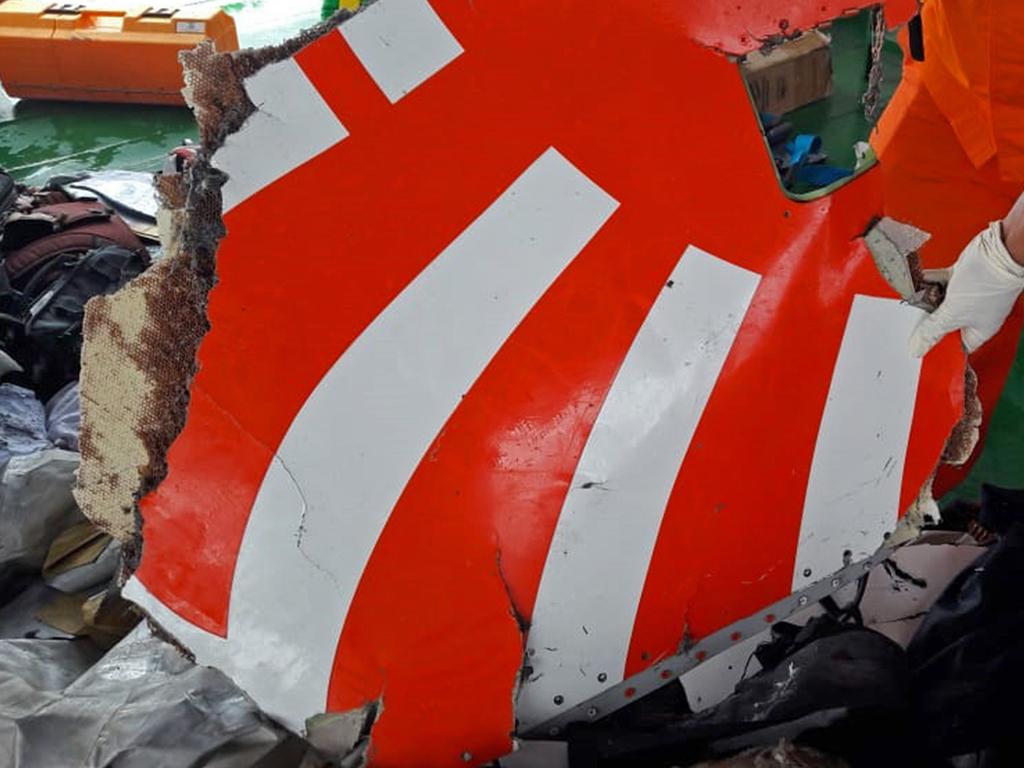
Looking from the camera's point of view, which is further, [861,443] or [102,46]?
[102,46]

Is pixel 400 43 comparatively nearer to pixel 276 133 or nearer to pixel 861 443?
pixel 276 133

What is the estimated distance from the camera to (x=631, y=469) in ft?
3.81

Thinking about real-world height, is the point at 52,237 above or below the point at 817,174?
above

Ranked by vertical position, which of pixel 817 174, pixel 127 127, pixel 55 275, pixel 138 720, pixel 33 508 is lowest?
pixel 138 720

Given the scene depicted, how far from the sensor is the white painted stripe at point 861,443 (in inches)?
47.8

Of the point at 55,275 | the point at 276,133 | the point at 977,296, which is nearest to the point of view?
the point at 276,133

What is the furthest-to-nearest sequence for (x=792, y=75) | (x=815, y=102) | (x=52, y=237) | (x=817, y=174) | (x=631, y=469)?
1. (x=815, y=102)
2. (x=792, y=75)
3. (x=817, y=174)
4. (x=52, y=237)
5. (x=631, y=469)

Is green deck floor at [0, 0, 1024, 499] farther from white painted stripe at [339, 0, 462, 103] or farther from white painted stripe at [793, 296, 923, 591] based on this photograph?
white painted stripe at [339, 0, 462, 103]

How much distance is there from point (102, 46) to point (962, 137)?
3.94 meters

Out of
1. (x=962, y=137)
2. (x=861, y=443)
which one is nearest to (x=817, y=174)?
(x=962, y=137)

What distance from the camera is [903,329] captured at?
1237mm

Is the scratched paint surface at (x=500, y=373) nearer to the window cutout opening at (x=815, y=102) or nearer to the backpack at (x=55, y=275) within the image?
the backpack at (x=55, y=275)

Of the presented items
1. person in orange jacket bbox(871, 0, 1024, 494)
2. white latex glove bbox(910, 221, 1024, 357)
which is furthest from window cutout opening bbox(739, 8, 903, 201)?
white latex glove bbox(910, 221, 1024, 357)

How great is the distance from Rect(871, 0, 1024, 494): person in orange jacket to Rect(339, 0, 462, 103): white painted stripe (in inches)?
55.1
